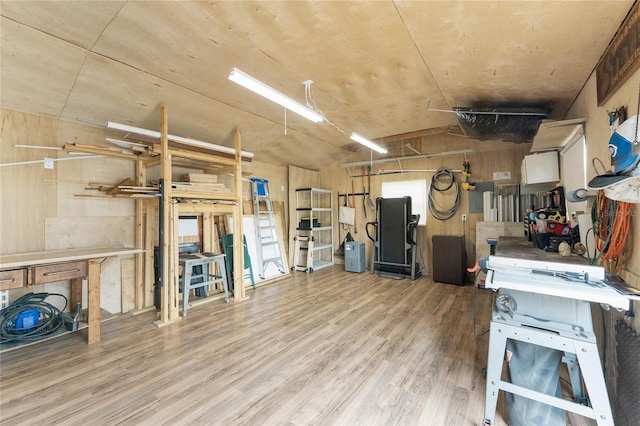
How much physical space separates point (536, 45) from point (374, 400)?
290 cm

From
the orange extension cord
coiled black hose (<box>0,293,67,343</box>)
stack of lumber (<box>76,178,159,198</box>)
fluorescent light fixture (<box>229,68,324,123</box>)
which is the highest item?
fluorescent light fixture (<box>229,68,324,123</box>)

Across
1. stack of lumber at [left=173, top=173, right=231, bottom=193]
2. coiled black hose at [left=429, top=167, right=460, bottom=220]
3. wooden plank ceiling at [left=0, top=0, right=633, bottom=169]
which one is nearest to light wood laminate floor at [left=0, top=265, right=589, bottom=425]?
stack of lumber at [left=173, top=173, right=231, bottom=193]

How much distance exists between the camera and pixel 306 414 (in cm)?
172

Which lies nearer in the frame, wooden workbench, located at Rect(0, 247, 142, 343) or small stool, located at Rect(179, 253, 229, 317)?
wooden workbench, located at Rect(0, 247, 142, 343)

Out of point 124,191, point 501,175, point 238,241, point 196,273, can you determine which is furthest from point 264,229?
point 501,175

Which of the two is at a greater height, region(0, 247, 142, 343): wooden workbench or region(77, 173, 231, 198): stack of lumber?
region(77, 173, 231, 198): stack of lumber

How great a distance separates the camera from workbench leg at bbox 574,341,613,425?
130 centimetres

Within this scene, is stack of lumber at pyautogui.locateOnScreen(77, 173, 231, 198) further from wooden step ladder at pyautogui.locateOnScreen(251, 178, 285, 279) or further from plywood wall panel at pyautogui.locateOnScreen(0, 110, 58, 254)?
wooden step ladder at pyautogui.locateOnScreen(251, 178, 285, 279)

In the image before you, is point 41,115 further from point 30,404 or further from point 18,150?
point 30,404

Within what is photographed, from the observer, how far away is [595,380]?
1.32 m

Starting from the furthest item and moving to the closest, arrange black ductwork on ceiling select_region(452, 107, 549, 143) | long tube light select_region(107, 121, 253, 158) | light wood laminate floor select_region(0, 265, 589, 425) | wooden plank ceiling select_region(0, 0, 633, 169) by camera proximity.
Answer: long tube light select_region(107, 121, 253, 158), black ductwork on ceiling select_region(452, 107, 549, 143), wooden plank ceiling select_region(0, 0, 633, 169), light wood laminate floor select_region(0, 265, 589, 425)

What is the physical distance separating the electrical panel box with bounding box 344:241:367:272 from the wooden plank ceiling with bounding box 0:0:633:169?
3104 mm

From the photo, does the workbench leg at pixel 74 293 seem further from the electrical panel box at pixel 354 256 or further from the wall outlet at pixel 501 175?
the wall outlet at pixel 501 175

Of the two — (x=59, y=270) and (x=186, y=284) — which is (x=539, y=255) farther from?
(x=59, y=270)
